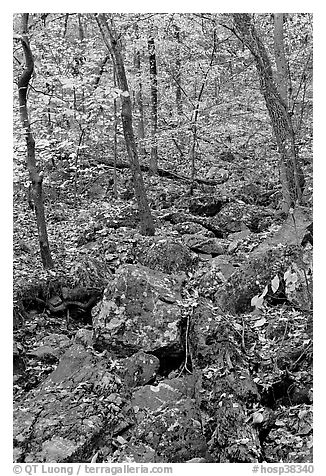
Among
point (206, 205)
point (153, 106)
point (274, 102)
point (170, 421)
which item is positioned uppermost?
point (153, 106)

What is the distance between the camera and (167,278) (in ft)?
18.6

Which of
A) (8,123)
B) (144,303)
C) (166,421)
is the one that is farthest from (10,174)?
(166,421)

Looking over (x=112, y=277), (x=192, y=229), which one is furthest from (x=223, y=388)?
(x=192, y=229)

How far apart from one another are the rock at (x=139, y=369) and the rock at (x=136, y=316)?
13 centimetres

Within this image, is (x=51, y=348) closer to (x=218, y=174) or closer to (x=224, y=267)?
(x=224, y=267)

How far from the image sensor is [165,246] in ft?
23.2

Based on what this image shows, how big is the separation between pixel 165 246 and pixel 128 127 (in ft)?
7.98

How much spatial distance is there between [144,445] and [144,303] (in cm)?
161

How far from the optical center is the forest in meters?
3.97

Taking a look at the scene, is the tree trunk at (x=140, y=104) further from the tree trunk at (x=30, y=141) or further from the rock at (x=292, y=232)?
the rock at (x=292, y=232)


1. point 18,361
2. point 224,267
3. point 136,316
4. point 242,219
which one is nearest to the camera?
point 136,316

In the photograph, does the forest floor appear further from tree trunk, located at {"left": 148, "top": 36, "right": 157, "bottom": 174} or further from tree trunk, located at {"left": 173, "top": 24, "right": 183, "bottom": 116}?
tree trunk, located at {"left": 173, "top": 24, "right": 183, "bottom": 116}

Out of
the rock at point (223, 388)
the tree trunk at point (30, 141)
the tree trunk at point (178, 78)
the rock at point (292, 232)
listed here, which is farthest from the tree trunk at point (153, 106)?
the rock at point (223, 388)

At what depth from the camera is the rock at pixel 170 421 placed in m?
3.91
